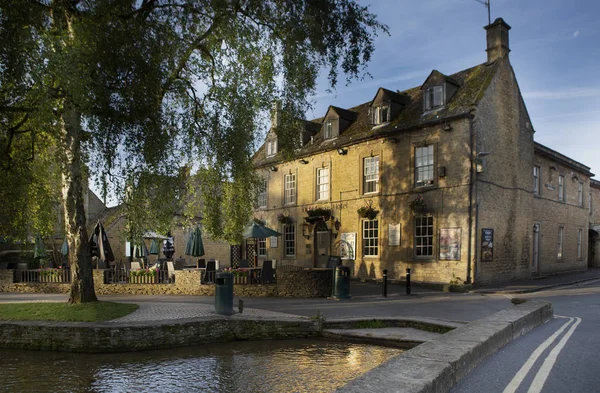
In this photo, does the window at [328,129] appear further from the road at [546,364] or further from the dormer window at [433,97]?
the road at [546,364]

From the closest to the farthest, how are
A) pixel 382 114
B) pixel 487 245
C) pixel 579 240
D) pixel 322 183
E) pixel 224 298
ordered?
1. pixel 224 298
2. pixel 487 245
3. pixel 382 114
4. pixel 322 183
5. pixel 579 240

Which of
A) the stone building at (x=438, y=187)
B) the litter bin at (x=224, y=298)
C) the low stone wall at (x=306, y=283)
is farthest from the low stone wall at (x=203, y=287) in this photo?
the litter bin at (x=224, y=298)

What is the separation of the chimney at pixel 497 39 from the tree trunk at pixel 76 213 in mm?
17353

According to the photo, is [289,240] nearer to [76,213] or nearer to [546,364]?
[76,213]

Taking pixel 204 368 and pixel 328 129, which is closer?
pixel 204 368

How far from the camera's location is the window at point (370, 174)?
22.9 m

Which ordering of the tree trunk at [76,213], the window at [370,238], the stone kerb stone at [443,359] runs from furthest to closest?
1. the window at [370,238]
2. the tree trunk at [76,213]
3. the stone kerb stone at [443,359]

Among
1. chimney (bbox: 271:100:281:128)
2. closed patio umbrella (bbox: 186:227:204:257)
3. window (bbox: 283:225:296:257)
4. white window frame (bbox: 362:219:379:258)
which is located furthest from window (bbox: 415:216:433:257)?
closed patio umbrella (bbox: 186:227:204:257)

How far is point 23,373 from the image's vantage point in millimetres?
8328

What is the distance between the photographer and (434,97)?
20.8 m

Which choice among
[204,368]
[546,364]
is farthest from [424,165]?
[546,364]

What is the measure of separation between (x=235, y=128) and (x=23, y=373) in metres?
7.85

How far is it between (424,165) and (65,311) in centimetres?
1507

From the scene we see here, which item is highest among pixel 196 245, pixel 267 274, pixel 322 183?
pixel 322 183
